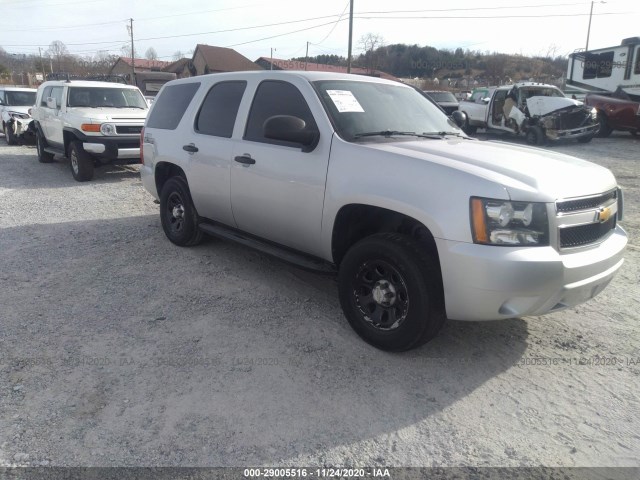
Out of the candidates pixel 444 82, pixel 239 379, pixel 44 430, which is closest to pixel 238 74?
pixel 239 379

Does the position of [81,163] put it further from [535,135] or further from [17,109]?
[535,135]

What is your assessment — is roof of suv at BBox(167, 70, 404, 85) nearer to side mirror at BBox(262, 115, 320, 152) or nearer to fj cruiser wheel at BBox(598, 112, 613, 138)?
side mirror at BBox(262, 115, 320, 152)

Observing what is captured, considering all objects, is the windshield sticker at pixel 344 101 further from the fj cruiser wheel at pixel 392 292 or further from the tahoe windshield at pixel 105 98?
the tahoe windshield at pixel 105 98

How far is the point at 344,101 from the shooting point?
159 inches

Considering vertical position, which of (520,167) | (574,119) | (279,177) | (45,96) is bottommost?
(279,177)

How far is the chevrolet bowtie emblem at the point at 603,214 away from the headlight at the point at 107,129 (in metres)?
8.94

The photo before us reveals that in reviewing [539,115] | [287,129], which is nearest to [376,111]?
[287,129]

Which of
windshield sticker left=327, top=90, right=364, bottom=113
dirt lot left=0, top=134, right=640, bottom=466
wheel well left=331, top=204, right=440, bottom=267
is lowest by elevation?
dirt lot left=0, top=134, right=640, bottom=466

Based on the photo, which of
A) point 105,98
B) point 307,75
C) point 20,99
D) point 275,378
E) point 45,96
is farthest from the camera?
point 20,99

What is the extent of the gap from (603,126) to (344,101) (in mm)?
16553

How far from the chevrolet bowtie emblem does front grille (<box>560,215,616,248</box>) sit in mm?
34

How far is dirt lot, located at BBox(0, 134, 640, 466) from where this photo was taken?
103 inches

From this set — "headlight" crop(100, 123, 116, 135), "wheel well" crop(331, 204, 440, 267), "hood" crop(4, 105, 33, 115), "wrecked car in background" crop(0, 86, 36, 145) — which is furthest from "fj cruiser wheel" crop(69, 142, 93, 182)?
"wheel well" crop(331, 204, 440, 267)

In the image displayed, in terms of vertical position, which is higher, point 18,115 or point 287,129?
point 287,129
